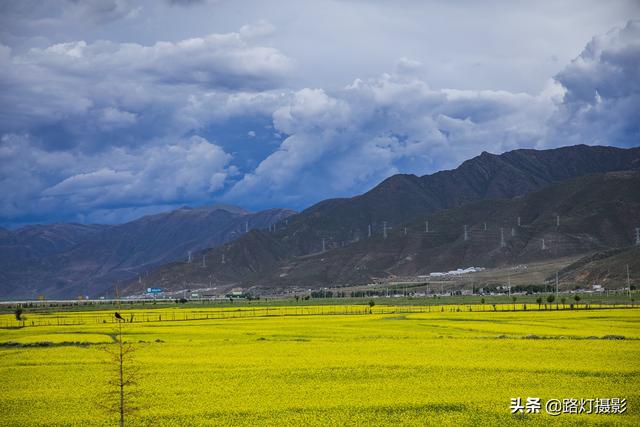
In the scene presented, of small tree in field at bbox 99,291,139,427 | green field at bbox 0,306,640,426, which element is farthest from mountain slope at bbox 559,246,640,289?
small tree in field at bbox 99,291,139,427

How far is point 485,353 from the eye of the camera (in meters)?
48.8

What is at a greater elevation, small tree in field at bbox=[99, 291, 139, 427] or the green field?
small tree in field at bbox=[99, 291, 139, 427]

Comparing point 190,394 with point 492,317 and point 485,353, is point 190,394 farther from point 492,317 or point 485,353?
point 492,317

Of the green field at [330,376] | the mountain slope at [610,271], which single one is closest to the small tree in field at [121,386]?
the green field at [330,376]

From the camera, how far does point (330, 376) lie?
40062 mm

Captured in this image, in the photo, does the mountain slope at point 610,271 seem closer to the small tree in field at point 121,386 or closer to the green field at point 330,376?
the green field at point 330,376

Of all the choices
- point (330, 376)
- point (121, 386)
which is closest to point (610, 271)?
point (330, 376)

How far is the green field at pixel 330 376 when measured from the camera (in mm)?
31219

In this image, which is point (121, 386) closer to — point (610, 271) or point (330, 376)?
point (330, 376)

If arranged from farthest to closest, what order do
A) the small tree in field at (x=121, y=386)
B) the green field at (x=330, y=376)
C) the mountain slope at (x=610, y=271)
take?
the mountain slope at (x=610, y=271) < the green field at (x=330, y=376) < the small tree in field at (x=121, y=386)

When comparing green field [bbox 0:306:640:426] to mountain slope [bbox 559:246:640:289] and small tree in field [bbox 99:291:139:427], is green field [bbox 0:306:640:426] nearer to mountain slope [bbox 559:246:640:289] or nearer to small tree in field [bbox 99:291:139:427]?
small tree in field [bbox 99:291:139:427]

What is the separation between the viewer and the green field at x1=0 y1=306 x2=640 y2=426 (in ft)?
102

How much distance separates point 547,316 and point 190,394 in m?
59.8

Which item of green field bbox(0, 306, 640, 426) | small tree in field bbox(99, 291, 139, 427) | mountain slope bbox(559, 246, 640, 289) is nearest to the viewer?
small tree in field bbox(99, 291, 139, 427)
